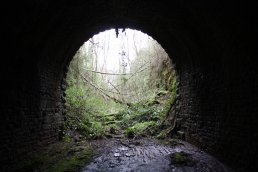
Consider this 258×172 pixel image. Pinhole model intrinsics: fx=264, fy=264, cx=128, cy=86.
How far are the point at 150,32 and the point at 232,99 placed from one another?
4.42 meters

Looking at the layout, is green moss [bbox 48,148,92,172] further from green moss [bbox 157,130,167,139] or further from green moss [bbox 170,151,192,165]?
green moss [bbox 157,130,167,139]

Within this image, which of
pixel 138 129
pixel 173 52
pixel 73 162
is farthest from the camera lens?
pixel 138 129

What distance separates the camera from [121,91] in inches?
661

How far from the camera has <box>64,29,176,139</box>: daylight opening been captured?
10.6 m

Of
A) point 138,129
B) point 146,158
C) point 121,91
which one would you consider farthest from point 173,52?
point 121,91

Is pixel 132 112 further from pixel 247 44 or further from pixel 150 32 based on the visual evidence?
pixel 247 44

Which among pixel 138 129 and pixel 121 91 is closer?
pixel 138 129

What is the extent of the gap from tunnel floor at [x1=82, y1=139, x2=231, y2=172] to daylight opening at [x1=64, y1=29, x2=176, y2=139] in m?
1.56

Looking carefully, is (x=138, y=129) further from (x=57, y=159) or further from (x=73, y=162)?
(x=73, y=162)

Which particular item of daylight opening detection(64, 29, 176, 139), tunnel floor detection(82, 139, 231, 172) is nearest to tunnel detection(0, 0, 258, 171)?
tunnel floor detection(82, 139, 231, 172)

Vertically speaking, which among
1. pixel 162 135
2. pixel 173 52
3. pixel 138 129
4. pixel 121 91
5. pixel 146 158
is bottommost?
pixel 146 158

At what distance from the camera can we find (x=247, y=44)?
469 centimetres

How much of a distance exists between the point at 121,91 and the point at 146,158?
10.4m

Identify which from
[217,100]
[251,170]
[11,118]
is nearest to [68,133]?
[11,118]
